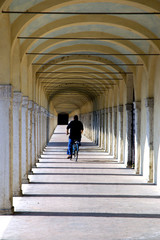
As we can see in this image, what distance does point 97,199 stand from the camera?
11141 mm

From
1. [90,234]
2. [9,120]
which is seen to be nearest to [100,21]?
[9,120]

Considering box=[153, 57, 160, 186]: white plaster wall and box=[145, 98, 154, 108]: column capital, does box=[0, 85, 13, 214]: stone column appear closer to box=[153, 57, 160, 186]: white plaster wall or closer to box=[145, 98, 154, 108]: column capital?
box=[153, 57, 160, 186]: white plaster wall

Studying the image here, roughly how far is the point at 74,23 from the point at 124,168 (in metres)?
8.04

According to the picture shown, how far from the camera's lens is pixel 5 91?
9.54 meters

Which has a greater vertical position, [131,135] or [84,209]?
[131,135]

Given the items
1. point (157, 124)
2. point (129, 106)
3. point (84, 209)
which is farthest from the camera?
point (129, 106)

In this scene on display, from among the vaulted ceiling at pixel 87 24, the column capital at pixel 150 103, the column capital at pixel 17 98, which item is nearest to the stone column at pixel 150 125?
the column capital at pixel 150 103

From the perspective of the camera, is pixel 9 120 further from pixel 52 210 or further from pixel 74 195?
pixel 74 195

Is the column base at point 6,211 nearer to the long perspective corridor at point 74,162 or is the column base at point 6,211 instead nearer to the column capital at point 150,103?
the long perspective corridor at point 74,162

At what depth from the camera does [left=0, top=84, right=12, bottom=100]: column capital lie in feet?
31.1

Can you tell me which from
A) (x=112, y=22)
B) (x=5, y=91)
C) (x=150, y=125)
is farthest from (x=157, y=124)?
(x=5, y=91)

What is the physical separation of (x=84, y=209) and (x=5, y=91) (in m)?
3.12

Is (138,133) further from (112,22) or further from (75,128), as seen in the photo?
(112,22)

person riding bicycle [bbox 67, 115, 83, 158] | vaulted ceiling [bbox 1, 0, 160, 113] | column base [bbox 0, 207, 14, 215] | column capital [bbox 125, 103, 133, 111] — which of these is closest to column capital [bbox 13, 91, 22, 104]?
vaulted ceiling [bbox 1, 0, 160, 113]
